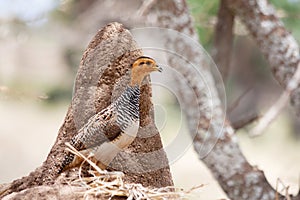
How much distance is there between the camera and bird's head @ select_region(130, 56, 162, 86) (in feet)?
4.90

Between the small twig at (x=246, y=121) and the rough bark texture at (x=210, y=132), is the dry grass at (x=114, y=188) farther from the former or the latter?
the small twig at (x=246, y=121)

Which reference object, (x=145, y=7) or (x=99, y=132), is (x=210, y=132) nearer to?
(x=145, y=7)

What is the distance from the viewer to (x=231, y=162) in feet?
7.36

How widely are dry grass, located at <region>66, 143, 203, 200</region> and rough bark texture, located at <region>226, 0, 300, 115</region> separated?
1.01 metres

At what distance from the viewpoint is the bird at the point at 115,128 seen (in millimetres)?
1511

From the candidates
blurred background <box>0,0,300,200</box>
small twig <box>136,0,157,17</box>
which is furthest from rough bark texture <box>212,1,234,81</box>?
blurred background <box>0,0,300,200</box>

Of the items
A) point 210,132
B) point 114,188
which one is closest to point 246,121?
point 210,132

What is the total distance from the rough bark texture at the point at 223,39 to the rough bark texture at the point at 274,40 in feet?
0.85

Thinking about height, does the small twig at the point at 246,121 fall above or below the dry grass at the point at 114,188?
above

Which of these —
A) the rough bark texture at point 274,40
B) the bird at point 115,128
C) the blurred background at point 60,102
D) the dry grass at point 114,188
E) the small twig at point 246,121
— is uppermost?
the blurred background at point 60,102

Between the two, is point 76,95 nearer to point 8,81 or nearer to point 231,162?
point 231,162

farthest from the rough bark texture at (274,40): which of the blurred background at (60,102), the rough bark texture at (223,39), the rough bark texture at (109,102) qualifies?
the blurred background at (60,102)

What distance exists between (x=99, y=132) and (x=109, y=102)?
0.11m

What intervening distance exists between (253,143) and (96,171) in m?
6.11
